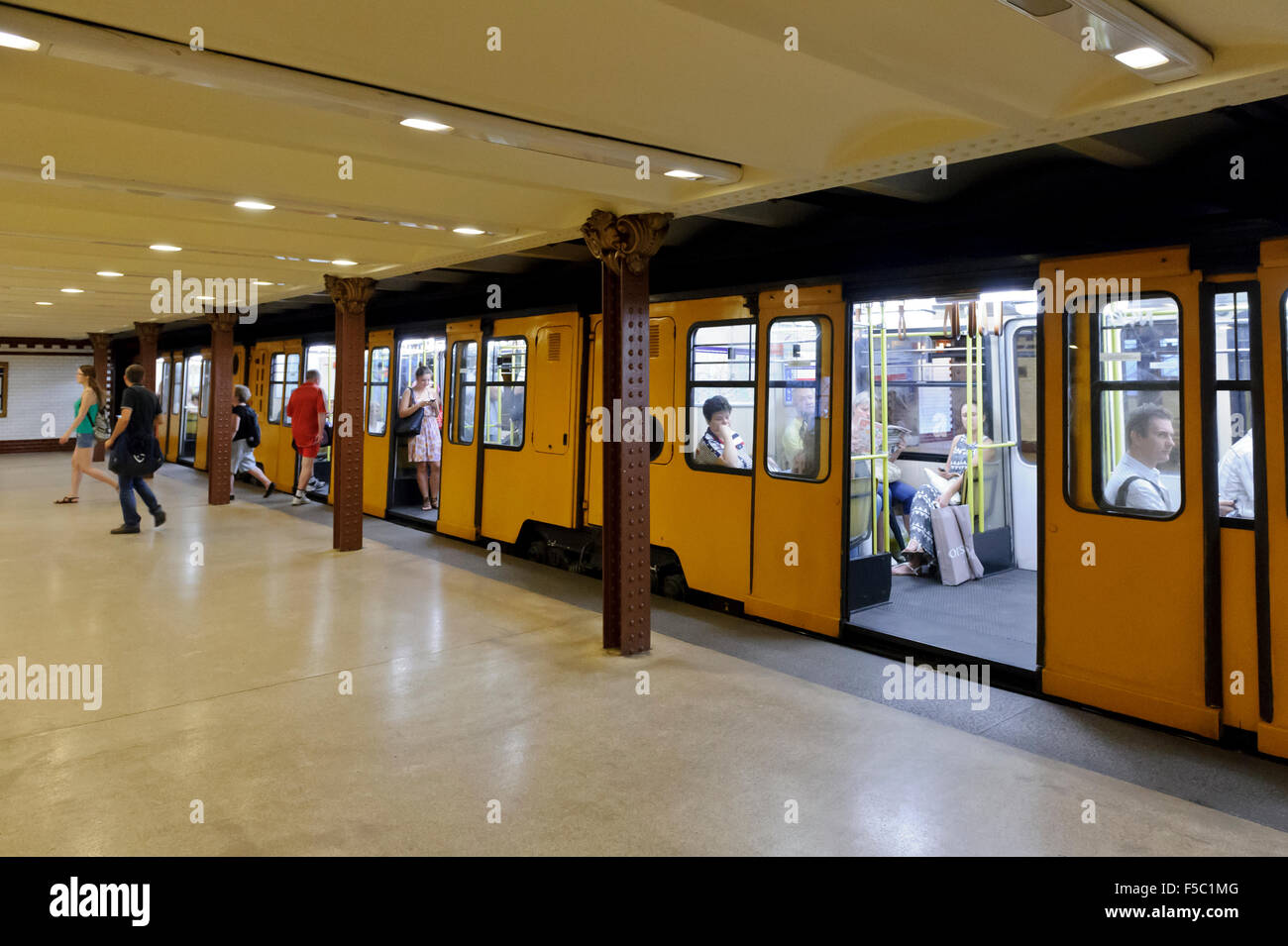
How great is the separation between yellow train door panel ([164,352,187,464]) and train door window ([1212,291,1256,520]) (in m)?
17.6

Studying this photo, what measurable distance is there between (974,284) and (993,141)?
4.11 ft

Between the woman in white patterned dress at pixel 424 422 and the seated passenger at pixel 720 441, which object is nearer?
the seated passenger at pixel 720 441

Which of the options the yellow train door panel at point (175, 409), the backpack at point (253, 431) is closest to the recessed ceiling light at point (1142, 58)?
the backpack at point (253, 431)

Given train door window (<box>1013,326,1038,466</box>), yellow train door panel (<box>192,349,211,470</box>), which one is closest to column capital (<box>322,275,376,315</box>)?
train door window (<box>1013,326,1038,466</box>)

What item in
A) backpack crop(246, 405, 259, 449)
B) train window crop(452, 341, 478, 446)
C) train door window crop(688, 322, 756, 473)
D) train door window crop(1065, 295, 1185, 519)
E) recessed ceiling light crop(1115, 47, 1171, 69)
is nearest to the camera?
recessed ceiling light crop(1115, 47, 1171, 69)

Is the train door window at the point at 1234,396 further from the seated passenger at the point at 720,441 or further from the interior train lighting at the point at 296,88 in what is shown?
the seated passenger at the point at 720,441

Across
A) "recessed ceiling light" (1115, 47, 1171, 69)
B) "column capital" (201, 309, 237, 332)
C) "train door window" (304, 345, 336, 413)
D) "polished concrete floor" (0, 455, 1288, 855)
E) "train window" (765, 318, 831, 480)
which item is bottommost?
"polished concrete floor" (0, 455, 1288, 855)

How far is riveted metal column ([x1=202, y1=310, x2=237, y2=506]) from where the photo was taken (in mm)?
10781

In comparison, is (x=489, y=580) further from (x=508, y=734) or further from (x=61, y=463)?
(x=61, y=463)

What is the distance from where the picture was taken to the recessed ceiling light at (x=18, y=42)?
2.32 m

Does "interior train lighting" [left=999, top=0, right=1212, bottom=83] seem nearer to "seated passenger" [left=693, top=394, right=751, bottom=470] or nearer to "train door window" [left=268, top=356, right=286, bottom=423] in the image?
"seated passenger" [left=693, top=394, right=751, bottom=470]

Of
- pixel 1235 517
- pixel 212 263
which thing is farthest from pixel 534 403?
pixel 1235 517

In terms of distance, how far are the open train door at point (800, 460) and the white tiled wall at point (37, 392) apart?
61.8 ft

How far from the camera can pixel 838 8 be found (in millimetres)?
2285
